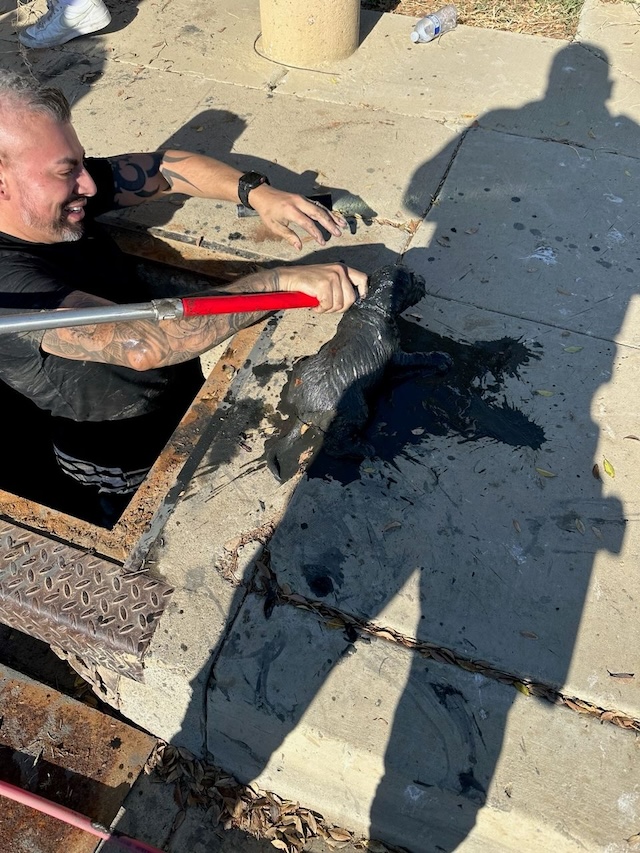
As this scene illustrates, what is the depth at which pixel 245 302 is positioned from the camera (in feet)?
8.93

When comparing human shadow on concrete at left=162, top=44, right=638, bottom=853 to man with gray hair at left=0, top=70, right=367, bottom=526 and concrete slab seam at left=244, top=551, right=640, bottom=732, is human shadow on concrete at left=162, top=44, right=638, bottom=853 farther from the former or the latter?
man with gray hair at left=0, top=70, right=367, bottom=526

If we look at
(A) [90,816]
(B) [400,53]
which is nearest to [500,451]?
(A) [90,816]

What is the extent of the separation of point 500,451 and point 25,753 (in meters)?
2.46

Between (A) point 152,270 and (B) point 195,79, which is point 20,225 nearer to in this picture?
(A) point 152,270

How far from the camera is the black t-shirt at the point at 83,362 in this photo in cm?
279

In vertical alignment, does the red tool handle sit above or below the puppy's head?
above

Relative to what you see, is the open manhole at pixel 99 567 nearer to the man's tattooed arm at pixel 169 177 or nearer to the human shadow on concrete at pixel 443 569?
the human shadow on concrete at pixel 443 569

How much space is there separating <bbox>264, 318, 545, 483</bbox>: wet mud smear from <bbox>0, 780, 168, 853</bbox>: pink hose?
1.57 metres

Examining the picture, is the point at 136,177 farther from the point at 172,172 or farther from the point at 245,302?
the point at 245,302

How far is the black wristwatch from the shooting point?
12.0 ft

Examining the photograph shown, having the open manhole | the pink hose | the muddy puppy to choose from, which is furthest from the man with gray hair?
the pink hose

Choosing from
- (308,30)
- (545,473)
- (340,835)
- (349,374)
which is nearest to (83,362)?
(349,374)

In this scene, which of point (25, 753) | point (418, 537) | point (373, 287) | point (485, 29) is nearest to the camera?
point (418, 537)

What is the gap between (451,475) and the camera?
288 centimetres
